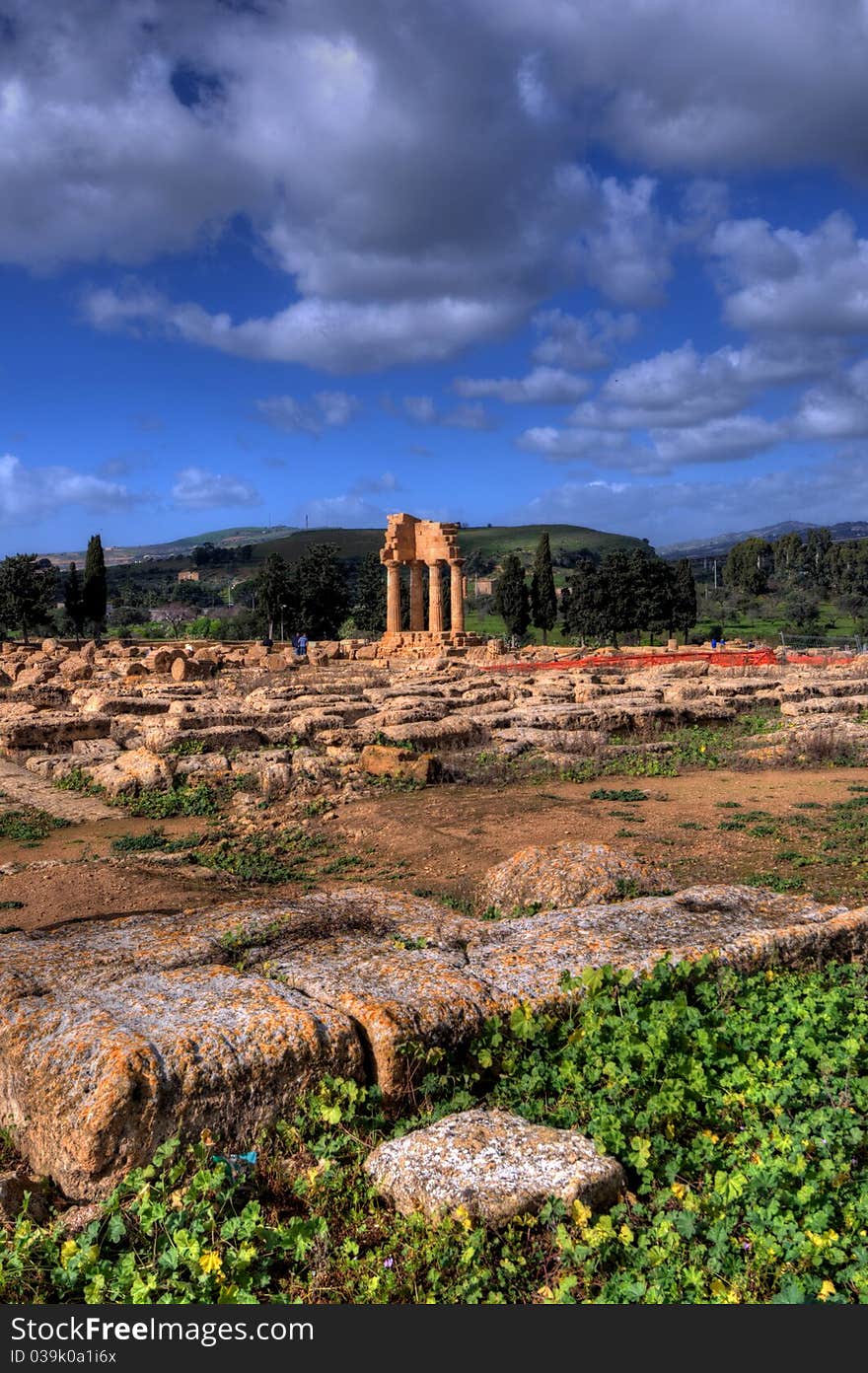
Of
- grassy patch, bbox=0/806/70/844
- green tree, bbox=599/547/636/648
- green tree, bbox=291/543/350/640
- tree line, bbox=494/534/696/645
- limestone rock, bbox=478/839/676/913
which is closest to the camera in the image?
limestone rock, bbox=478/839/676/913

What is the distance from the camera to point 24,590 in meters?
50.6

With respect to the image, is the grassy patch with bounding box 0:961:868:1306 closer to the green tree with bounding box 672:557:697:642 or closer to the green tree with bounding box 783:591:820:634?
the green tree with bounding box 672:557:697:642

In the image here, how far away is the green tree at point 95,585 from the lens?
52969 mm

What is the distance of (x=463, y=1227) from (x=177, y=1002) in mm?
1716

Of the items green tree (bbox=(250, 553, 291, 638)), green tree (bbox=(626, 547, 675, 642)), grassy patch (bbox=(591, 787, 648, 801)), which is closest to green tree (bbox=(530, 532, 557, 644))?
green tree (bbox=(626, 547, 675, 642))

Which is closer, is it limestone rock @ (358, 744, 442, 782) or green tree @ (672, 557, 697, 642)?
limestone rock @ (358, 744, 442, 782)

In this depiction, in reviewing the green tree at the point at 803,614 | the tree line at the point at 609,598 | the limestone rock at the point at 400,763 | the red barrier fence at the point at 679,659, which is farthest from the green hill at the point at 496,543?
the limestone rock at the point at 400,763

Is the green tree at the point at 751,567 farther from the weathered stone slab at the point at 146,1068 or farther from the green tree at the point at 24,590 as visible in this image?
the weathered stone slab at the point at 146,1068

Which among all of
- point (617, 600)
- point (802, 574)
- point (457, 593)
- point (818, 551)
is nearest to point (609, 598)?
point (617, 600)

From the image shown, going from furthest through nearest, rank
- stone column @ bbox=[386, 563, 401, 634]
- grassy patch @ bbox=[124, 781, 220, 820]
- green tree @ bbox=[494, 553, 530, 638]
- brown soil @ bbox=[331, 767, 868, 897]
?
green tree @ bbox=[494, 553, 530, 638], stone column @ bbox=[386, 563, 401, 634], grassy patch @ bbox=[124, 781, 220, 820], brown soil @ bbox=[331, 767, 868, 897]

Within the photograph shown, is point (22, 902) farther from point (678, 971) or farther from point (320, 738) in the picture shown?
point (320, 738)

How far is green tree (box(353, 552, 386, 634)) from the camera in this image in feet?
190

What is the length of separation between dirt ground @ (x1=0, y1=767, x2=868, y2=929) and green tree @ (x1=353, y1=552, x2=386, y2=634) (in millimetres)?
45442

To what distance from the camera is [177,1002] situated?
4.16 m
